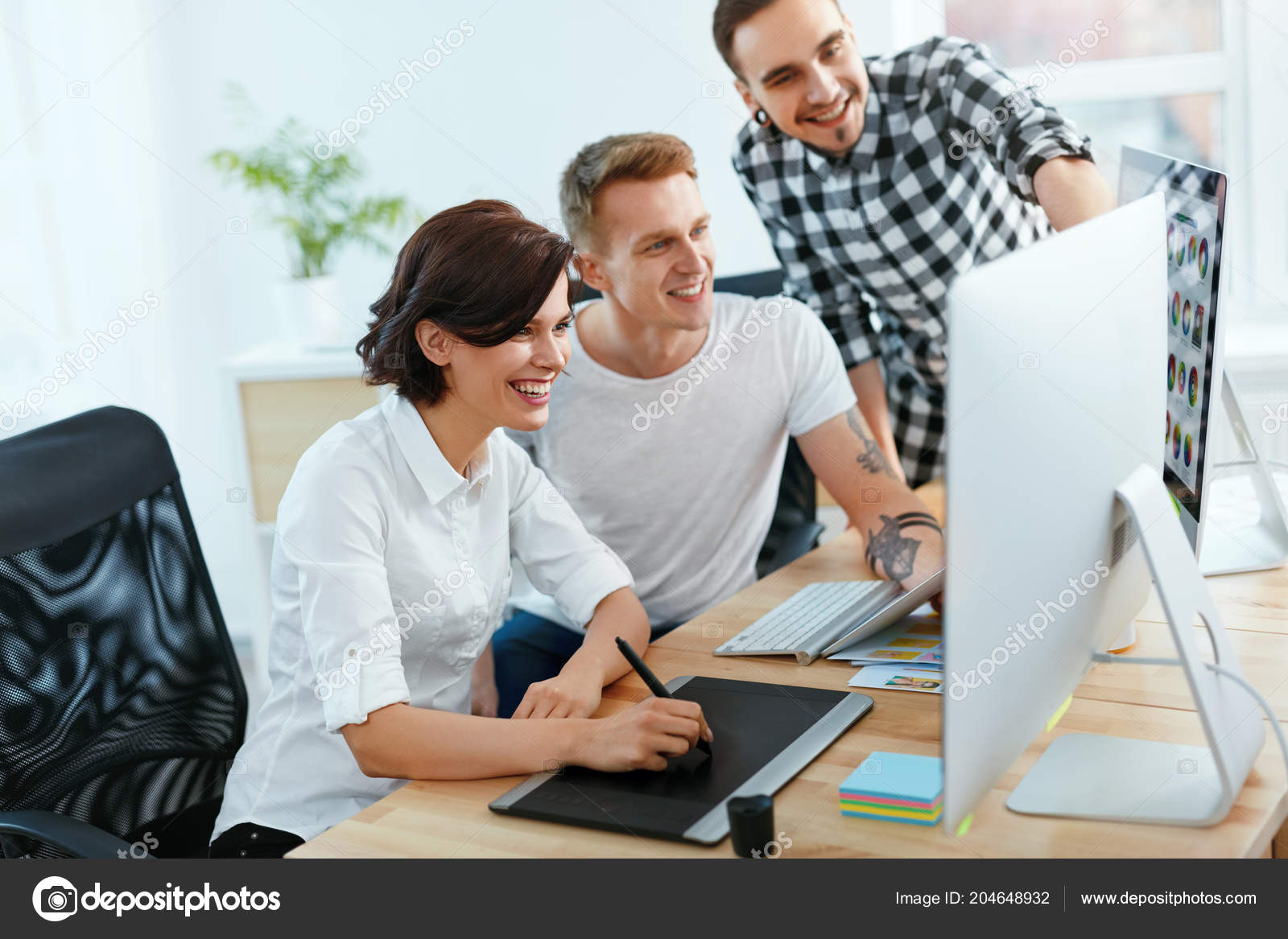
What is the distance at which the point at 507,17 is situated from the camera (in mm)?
2834

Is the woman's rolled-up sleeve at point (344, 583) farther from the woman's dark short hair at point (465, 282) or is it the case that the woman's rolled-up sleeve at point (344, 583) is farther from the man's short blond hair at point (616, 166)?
the man's short blond hair at point (616, 166)

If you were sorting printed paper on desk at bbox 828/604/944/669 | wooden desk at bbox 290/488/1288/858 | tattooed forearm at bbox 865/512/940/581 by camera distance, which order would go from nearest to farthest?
wooden desk at bbox 290/488/1288/858
printed paper on desk at bbox 828/604/944/669
tattooed forearm at bbox 865/512/940/581

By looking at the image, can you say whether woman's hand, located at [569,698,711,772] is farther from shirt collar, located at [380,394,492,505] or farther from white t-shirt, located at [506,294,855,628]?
white t-shirt, located at [506,294,855,628]

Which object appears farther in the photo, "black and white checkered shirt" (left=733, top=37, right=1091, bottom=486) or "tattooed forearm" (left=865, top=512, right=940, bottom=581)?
"black and white checkered shirt" (left=733, top=37, right=1091, bottom=486)

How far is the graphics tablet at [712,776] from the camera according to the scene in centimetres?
94

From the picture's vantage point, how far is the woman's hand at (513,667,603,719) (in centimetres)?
118

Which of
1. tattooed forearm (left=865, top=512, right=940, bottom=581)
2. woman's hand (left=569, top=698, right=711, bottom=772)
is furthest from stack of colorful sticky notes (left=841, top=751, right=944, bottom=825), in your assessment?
tattooed forearm (left=865, top=512, right=940, bottom=581)

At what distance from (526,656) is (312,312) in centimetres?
137

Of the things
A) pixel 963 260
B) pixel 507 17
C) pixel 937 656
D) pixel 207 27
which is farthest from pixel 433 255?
pixel 207 27

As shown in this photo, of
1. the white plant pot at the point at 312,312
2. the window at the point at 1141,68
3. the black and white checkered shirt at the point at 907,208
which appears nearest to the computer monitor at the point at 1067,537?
the black and white checkered shirt at the point at 907,208

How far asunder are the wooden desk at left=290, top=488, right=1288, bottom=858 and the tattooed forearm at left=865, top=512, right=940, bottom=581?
11.9 inches

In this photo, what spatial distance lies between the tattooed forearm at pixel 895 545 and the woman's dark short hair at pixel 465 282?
23.3 inches
